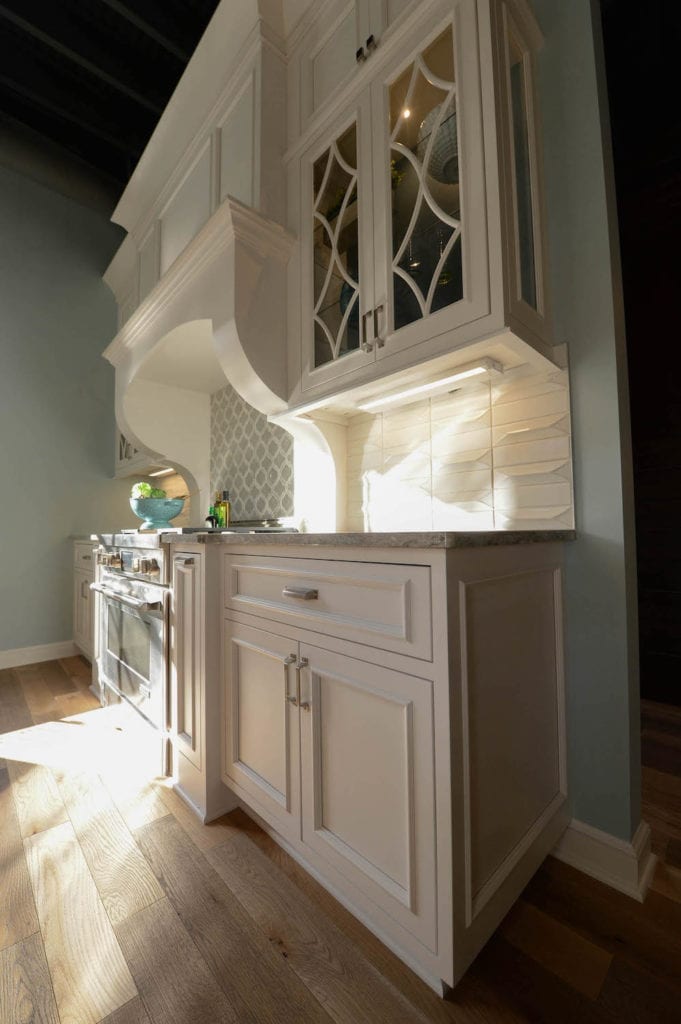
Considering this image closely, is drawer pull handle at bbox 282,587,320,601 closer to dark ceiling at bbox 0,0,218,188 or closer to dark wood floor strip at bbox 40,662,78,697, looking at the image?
dark wood floor strip at bbox 40,662,78,697

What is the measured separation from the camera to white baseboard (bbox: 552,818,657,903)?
3.42 ft

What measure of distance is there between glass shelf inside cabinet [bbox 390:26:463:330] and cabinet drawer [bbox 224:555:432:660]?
73 centimetres

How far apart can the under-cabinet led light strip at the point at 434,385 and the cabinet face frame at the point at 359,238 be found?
16cm

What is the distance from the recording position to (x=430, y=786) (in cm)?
75

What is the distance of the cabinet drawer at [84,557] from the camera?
2.77 metres

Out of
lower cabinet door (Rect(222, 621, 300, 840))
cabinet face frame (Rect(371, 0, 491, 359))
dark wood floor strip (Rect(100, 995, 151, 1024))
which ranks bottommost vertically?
dark wood floor strip (Rect(100, 995, 151, 1024))

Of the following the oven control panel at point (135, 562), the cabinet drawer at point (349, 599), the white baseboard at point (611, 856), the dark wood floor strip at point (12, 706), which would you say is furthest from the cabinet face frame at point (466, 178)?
the dark wood floor strip at point (12, 706)

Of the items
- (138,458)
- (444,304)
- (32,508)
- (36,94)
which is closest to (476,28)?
(444,304)

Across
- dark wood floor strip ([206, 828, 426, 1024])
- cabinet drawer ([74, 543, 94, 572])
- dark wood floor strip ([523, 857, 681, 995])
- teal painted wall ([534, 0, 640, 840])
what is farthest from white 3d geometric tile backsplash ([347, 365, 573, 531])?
cabinet drawer ([74, 543, 94, 572])

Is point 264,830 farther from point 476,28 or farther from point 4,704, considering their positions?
point 476,28

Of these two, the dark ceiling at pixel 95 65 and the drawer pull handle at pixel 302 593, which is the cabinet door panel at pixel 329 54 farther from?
the drawer pull handle at pixel 302 593

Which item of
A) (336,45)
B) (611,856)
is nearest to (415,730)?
(611,856)

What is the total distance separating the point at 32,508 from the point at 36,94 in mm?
2755

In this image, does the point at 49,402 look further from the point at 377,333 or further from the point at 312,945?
the point at 312,945
